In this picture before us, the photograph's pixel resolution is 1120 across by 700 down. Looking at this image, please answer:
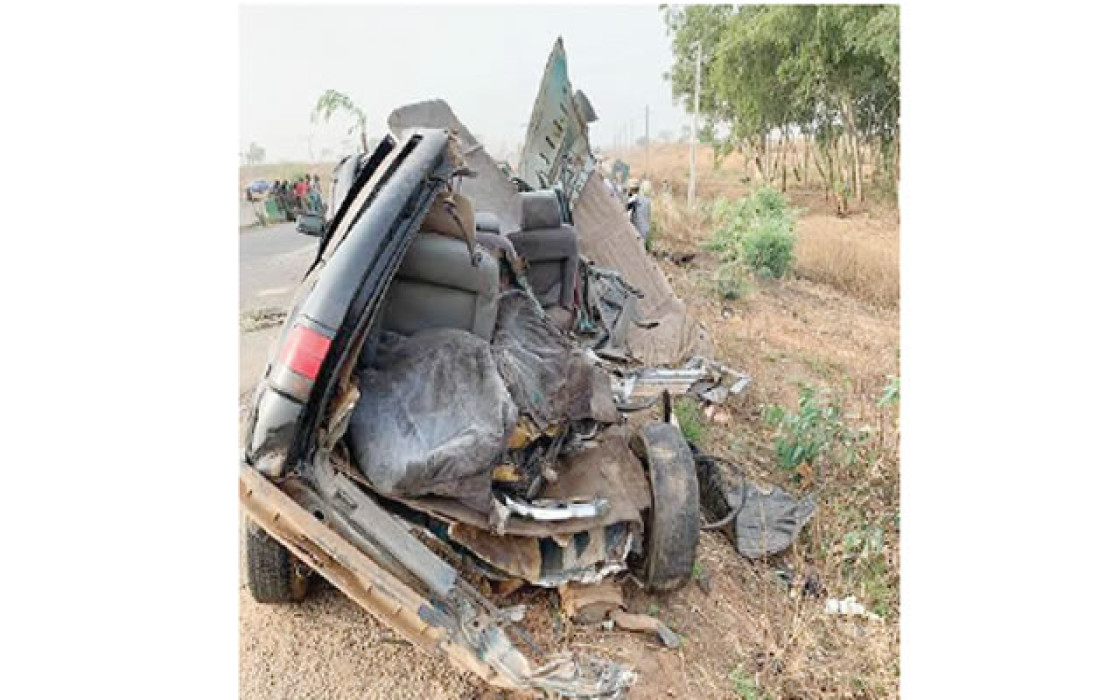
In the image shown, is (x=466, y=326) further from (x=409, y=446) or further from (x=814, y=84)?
(x=814, y=84)

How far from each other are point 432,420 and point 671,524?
1058 millimetres

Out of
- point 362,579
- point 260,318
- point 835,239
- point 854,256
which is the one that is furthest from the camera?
point 835,239

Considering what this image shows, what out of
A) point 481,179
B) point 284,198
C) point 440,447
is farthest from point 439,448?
point 284,198

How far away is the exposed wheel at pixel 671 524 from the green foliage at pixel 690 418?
1.40 m

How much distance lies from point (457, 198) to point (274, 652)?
5.29 ft

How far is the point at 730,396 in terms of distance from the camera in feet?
17.2

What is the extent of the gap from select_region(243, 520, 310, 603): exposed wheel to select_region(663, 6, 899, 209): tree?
9859 millimetres

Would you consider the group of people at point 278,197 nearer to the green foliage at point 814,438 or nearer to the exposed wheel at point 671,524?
the green foliage at point 814,438

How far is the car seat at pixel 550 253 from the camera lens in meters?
4.07

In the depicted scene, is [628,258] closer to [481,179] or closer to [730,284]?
[730,284]

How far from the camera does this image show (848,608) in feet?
9.61

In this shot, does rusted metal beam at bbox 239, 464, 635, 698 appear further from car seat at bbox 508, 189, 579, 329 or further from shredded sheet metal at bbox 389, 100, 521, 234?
shredded sheet metal at bbox 389, 100, 521, 234

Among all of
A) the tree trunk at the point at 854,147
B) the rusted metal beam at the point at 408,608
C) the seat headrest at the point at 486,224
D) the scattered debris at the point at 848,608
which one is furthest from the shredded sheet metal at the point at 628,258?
the tree trunk at the point at 854,147

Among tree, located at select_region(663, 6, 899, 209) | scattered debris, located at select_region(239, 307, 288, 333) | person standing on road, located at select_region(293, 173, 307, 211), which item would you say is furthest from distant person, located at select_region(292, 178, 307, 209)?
tree, located at select_region(663, 6, 899, 209)
